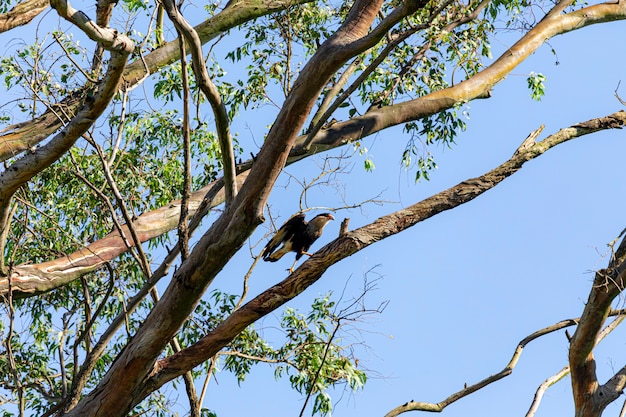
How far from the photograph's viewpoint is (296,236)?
6055 millimetres

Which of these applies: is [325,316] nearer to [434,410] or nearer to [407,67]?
[434,410]

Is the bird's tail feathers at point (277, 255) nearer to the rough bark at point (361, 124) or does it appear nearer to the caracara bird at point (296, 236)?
the caracara bird at point (296, 236)

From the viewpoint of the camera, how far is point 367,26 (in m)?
4.59

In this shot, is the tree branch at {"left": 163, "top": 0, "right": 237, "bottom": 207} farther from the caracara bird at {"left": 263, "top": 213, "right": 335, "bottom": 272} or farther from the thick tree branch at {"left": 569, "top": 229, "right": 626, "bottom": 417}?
the thick tree branch at {"left": 569, "top": 229, "right": 626, "bottom": 417}

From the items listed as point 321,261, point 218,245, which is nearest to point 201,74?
point 218,245

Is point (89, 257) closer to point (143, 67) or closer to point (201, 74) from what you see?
point (143, 67)

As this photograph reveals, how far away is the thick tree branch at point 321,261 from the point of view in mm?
4387

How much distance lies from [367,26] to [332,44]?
0.43m

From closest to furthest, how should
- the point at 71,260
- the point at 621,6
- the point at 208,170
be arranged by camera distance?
the point at 71,260 < the point at 208,170 < the point at 621,6

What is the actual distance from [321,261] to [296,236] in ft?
5.53

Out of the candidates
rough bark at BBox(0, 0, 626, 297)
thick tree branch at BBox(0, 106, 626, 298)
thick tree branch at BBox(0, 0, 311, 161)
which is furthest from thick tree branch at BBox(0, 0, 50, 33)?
thick tree branch at BBox(0, 106, 626, 298)

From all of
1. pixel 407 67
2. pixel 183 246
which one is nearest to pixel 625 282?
pixel 183 246

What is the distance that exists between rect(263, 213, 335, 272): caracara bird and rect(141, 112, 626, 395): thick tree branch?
4.31 ft

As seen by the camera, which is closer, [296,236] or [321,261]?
[321,261]
